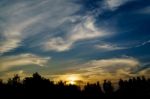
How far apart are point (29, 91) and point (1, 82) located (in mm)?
33528

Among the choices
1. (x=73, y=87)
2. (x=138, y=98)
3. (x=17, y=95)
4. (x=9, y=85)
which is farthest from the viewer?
(x=73, y=87)

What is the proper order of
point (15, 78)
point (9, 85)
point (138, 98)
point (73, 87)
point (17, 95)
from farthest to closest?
1. point (73, 87)
2. point (15, 78)
3. point (9, 85)
4. point (138, 98)
5. point (17, 95)

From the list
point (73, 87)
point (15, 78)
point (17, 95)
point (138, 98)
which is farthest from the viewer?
point (73, 87)

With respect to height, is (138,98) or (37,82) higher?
(37,82)

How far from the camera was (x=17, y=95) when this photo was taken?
127688 millimetres

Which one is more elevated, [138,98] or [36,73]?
[36,73]

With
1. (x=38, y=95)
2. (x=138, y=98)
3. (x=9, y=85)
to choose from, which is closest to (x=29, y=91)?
(x=38, y=95)

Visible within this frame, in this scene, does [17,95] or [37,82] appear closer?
[17,95]

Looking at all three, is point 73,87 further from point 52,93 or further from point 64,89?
point 52,93

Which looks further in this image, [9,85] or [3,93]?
[9,85]

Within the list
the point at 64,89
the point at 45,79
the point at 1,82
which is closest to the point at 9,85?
the point at 1,82

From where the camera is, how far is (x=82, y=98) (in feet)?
469

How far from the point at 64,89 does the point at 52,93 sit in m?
21.3

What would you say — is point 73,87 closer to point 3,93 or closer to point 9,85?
point 9,85
